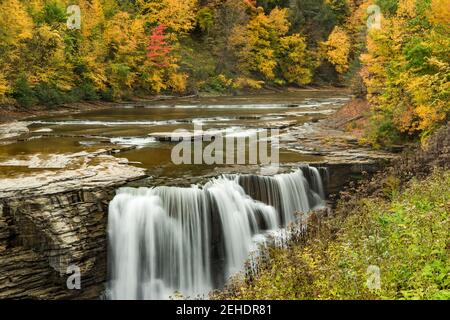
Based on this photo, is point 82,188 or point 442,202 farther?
point 82,188

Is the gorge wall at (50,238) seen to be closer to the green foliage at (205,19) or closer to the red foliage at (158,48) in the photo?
the red foliage at (158,48)

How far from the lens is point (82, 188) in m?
10.7

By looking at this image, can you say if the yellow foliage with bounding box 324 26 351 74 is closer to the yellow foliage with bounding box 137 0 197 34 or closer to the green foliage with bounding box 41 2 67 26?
the yellow foliage with bounding box 137 0 197 34

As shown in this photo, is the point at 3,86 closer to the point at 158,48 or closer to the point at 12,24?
the point at 12,24

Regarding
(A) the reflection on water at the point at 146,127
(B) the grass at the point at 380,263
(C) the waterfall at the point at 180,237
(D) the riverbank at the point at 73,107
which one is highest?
(D) the riverbank at the point at 73,107

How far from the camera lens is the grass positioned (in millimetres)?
6035

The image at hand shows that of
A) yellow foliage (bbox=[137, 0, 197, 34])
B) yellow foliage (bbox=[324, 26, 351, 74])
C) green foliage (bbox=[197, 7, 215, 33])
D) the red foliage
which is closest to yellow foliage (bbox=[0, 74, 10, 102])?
the red foliage

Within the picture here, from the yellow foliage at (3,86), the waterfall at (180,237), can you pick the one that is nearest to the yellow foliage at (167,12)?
the yellow foliage at (3,86)

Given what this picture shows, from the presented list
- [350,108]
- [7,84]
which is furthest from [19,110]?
[350,108]

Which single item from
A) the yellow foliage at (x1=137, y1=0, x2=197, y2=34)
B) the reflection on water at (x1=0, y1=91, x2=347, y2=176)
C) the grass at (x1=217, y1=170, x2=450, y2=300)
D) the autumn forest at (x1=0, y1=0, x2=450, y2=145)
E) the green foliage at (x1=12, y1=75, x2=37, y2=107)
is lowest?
the grass at (x1=217, y1=170, x2=450, y2=300)

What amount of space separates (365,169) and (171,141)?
7.25 m

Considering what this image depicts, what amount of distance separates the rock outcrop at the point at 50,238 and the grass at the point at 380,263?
3468 mm

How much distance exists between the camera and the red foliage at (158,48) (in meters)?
40.0
